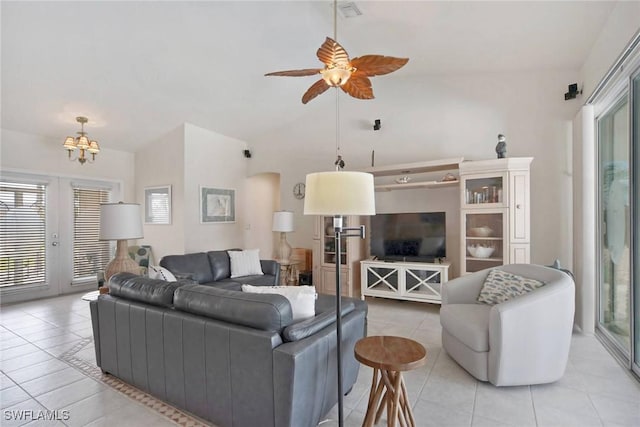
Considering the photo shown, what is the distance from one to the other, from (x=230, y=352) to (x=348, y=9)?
10.6 ft

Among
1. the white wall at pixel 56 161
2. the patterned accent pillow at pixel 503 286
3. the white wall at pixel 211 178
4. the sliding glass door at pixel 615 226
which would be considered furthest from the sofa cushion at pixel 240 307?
the white wall at pixel 56 161

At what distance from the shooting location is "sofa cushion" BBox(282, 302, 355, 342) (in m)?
1.75

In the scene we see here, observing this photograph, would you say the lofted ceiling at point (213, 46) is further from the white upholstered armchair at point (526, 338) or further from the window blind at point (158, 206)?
the white upholstered armchair at point (526, 338)

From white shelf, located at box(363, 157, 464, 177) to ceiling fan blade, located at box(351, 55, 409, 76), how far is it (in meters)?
2.03

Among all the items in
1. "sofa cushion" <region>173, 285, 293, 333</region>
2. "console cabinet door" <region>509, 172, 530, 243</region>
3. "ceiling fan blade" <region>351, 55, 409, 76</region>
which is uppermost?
"ceiling fan blade" <region>351, 55, 409, 76</region>

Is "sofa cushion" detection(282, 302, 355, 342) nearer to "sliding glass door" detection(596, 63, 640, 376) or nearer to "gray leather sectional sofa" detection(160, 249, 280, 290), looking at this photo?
"gray leather sectional sofa" detection(160, 249, 280, 290)

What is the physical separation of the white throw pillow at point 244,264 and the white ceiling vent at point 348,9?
11.0 feet

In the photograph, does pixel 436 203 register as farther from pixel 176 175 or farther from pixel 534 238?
pixel 176 175

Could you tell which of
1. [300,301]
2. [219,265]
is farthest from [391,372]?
[219,265]

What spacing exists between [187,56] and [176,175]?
2.18m

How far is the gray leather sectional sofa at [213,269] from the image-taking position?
A: 165 inches

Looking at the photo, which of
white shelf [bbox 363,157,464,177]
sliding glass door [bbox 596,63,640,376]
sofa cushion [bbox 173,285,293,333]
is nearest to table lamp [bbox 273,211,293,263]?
white shelf [bbox 363,157,464,177]

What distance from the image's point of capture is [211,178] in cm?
580

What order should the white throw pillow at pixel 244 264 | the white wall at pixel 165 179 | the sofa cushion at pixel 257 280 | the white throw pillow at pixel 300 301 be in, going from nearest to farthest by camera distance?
1. the white throw pillow at pixel 300 301
2. the sofa cushion at pixel 257 280
3. the white throw pillow at pixel 244 264
4. the white wall at pixel 165 179
